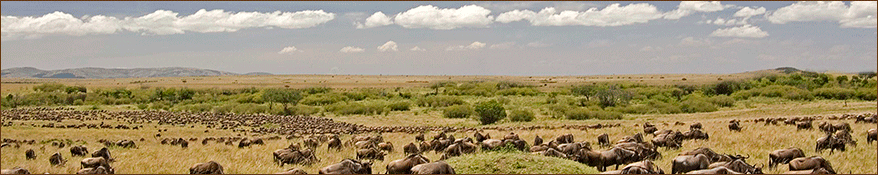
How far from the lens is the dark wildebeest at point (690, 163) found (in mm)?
14148

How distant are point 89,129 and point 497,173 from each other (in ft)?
114

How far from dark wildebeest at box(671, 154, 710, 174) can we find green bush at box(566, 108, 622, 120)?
135 ft

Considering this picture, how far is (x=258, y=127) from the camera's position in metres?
43.8

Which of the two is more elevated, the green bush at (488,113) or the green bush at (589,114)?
the green bush at (488,113)

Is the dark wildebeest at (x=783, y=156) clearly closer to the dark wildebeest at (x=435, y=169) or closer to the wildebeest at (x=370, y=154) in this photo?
the dark wildebeest at (x=435, y=169)

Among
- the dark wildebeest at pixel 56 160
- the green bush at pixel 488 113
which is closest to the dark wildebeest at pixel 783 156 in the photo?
the dark wildebeest at pixel 56 160

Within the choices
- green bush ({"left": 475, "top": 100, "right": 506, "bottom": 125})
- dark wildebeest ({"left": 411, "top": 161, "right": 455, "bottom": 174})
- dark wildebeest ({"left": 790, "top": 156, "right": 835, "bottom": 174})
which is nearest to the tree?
green bush ({"left": 475, "top": 100, "right": 506, "bottom": 125})

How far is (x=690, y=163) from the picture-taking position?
14219 millimetres

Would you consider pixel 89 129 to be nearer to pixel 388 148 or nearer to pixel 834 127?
pixel 388 148

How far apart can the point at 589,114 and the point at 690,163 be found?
43.3 metres

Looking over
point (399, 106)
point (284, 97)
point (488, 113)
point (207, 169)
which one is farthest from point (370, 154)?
point (284, 97)

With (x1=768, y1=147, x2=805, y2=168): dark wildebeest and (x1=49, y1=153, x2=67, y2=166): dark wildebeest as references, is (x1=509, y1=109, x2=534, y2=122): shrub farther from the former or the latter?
(x1=49, y1=153, x2=67, y2=166): dark wildebeest

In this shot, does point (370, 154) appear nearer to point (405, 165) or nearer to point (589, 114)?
point (405, 165)

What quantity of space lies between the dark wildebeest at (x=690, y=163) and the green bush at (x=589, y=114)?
41209 mm
